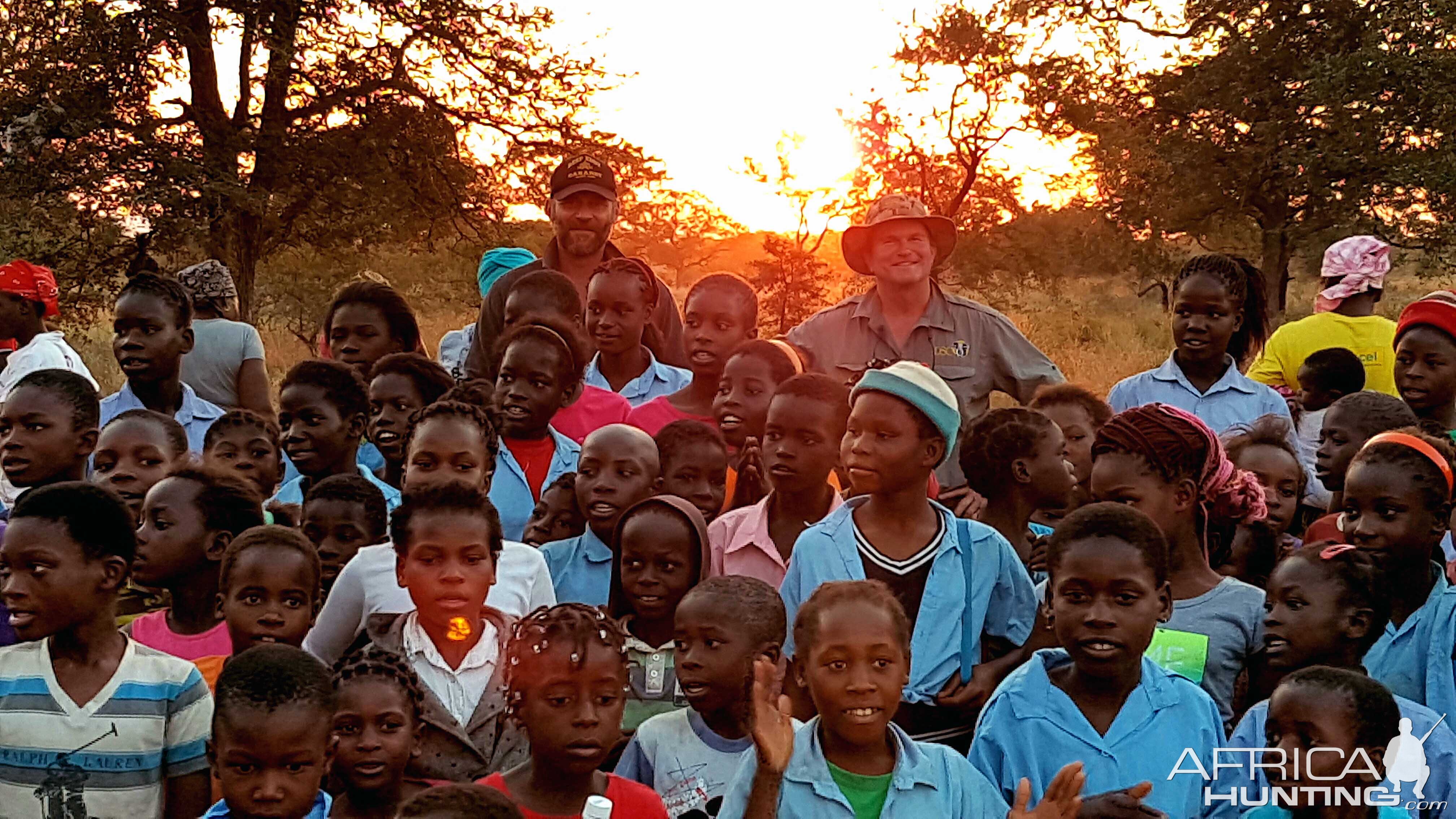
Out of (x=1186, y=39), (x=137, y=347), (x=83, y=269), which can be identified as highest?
(x=1186, y=39)

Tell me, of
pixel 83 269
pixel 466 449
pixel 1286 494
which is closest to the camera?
pixel 466 449

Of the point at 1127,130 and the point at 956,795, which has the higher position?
the point at 1127,130

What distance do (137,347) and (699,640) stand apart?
3.18 m

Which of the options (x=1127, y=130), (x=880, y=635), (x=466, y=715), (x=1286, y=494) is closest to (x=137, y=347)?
(x=466, y=715)

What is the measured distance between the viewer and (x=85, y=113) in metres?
14.2

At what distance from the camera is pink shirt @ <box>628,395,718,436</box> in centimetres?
544

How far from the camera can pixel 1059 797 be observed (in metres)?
3.11

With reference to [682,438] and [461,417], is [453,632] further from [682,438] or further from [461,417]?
[682,438]

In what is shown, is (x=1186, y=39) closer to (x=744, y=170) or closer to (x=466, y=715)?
(x=744, y=170)

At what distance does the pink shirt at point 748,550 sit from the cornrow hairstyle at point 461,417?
0.83 metres

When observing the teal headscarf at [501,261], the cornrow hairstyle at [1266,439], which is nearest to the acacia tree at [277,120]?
the teal headscarf at [501,261]

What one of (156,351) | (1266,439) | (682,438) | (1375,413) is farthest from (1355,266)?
(156,351)

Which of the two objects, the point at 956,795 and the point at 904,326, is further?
the point at 904,326

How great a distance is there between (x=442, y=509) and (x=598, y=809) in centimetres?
121
